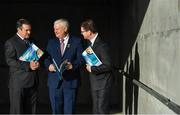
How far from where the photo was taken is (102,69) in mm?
6750

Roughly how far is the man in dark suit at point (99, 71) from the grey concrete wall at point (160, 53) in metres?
0.56

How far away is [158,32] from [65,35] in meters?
1.42

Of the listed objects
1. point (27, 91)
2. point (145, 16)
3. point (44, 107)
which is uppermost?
point (145, 16)

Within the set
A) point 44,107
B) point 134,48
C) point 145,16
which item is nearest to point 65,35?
point 145,16

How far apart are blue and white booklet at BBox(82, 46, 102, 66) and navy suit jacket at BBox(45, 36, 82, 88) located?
0.18 m

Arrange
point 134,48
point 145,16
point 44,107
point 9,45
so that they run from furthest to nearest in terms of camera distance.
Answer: point 44,107 → point 134,48 → point 145,16 → point 9,45

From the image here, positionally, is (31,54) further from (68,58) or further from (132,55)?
(132,55)

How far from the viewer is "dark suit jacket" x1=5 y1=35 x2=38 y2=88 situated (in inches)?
268

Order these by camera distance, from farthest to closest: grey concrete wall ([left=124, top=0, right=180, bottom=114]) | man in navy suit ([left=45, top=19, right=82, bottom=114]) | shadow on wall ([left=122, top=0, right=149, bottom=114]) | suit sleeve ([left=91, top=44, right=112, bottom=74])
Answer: shadow on wall ([left=122, top=0, right=149, bottom=114]) → man in navy suit ([left=45, top=19, right=82, bottom=114]) → suit sleeve ([left=91, top=44, right=112, bottom=74]) → grey concrete wall ([left=124, top=0, right=180, bottom=114])

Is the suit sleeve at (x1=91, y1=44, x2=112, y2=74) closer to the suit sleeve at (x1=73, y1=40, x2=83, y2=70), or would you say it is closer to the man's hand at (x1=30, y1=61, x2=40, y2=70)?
the suit sleeve at (x1=73, y1=40, x2=83, y2=70)

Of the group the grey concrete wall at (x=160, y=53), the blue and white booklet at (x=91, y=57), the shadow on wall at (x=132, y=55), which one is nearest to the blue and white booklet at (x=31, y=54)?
the blue and white booklet at (x=91, y=57)

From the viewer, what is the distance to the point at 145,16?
728 cm

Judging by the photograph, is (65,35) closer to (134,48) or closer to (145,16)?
(145,16)

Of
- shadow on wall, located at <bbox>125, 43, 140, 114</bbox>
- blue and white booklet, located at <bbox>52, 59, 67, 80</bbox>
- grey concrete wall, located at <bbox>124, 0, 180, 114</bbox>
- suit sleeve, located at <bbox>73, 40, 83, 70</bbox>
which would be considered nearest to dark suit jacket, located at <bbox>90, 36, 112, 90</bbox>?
suit sleeve, located at <bbox>73, 40, 83, 70</bbox>
